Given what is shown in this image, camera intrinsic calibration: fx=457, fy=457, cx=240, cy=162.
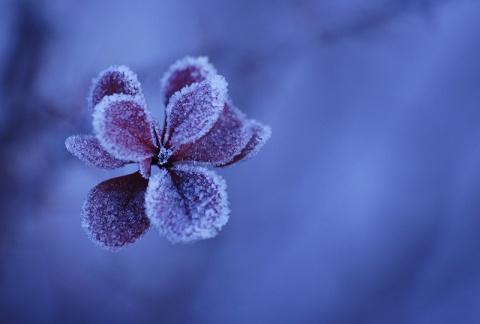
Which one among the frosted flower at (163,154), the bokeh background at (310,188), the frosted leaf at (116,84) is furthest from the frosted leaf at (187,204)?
the bokeh background at (310,188)

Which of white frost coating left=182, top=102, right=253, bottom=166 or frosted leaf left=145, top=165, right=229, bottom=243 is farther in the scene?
white frost coating left=182, top=102, right=253, bottom=166

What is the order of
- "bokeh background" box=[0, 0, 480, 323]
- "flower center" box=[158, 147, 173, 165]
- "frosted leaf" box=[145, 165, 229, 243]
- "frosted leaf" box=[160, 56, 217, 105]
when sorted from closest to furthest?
"frosted leaf" box=[145, 165, 229, 243] → "flower center" box=[158, 147, 173, 165] → "frosted leaf" box=[160, 56, 217, 105] → "bokeh background" box=[0, 0, 480, 323]

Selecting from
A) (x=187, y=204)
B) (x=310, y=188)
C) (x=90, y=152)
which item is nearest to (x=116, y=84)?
(x=90, y=152)

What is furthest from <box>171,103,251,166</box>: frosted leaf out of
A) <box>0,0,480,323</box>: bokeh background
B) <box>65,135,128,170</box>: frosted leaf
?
<box>0,0,480,323</box>: bokeh background

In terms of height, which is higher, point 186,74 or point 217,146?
point 186,74

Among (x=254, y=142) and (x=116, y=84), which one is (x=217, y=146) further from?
(x=116, y=84)

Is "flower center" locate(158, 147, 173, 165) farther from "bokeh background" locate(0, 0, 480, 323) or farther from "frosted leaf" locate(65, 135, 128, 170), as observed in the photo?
→ "bokeh background" locate(0, 0, 480, 323)

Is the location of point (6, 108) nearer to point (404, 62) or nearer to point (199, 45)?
point (199, 45)

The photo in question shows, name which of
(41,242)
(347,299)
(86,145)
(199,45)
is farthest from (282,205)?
(86,145)
